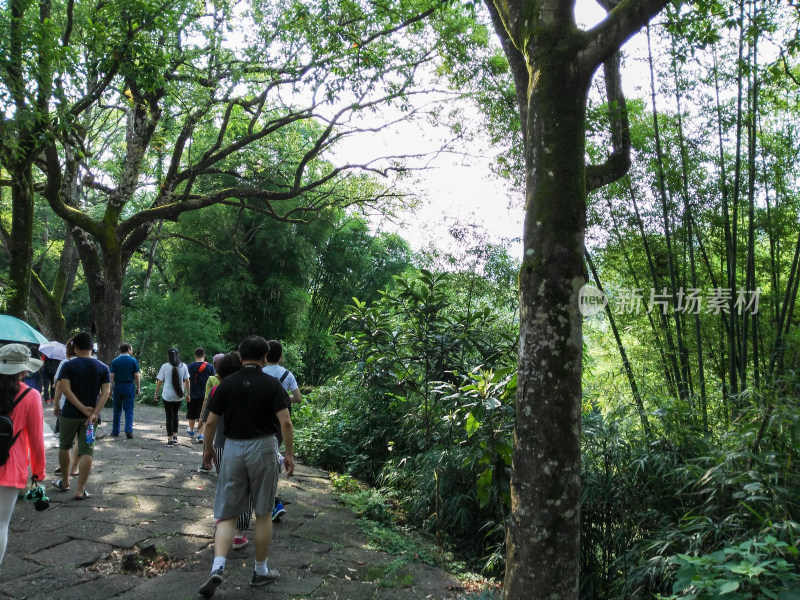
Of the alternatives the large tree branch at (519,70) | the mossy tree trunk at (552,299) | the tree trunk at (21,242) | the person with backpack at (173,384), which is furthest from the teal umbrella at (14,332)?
the mossy tree trunk at (552,299)

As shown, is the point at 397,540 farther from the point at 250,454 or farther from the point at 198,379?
the point at 198,379

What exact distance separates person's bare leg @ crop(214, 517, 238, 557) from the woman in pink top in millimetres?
1111

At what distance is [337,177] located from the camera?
1352cm

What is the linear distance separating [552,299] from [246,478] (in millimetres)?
2230

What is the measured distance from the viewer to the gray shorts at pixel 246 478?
12.1 ft

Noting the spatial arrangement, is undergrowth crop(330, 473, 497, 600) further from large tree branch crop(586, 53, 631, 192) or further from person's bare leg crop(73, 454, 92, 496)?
large tree branch crop(586, 53, 631, 192)

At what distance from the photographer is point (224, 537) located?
3.62 metres

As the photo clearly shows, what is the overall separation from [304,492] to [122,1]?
6.47 m

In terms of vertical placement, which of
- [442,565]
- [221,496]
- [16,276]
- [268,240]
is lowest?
[442,565]

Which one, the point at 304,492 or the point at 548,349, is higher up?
the point at 548,349

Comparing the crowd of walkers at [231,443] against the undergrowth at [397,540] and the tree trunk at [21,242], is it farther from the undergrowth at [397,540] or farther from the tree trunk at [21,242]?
the tree trunk at [21,242]

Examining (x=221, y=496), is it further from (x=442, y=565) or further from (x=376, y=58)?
(x=376, y=58)


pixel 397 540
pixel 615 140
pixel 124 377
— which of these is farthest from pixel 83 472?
pixel 615 140

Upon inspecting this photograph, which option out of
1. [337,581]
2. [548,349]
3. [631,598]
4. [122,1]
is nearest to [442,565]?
[337,581]
